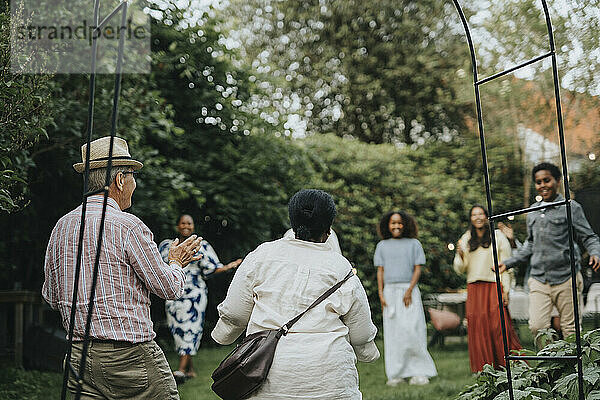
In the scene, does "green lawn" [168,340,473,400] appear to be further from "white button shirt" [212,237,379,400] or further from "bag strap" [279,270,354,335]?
"bag strap" [279,270,354,335]

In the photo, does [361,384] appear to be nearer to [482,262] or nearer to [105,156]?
[482,262]

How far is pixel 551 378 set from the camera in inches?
165

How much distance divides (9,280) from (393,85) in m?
12.2

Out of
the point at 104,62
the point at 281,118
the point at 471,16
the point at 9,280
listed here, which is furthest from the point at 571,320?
the point at 471,16

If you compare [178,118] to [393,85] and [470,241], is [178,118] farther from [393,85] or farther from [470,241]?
[393,85]

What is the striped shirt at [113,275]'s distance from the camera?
3188 mm

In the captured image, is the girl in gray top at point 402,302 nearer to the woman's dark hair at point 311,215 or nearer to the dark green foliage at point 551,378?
the dark green foliage at point 551,378

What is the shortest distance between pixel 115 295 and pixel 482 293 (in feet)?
16.5

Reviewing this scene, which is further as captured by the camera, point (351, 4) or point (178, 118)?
point (351, 4)

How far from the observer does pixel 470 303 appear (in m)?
7.65

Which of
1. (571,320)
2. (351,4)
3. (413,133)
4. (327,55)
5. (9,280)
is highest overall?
(351,4)

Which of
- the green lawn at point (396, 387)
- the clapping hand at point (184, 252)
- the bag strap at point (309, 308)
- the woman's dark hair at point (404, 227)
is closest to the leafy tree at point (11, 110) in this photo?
the clapping hand at point (184, 252)

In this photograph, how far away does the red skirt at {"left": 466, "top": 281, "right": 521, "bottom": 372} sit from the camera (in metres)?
7.47

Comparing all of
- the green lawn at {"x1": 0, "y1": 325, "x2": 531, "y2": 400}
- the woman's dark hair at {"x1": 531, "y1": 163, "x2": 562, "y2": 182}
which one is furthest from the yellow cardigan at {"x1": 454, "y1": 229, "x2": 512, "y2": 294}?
the woman's dark hair at {"x1": 531, "y1": 163, "x2": 562, "y2": 182}
